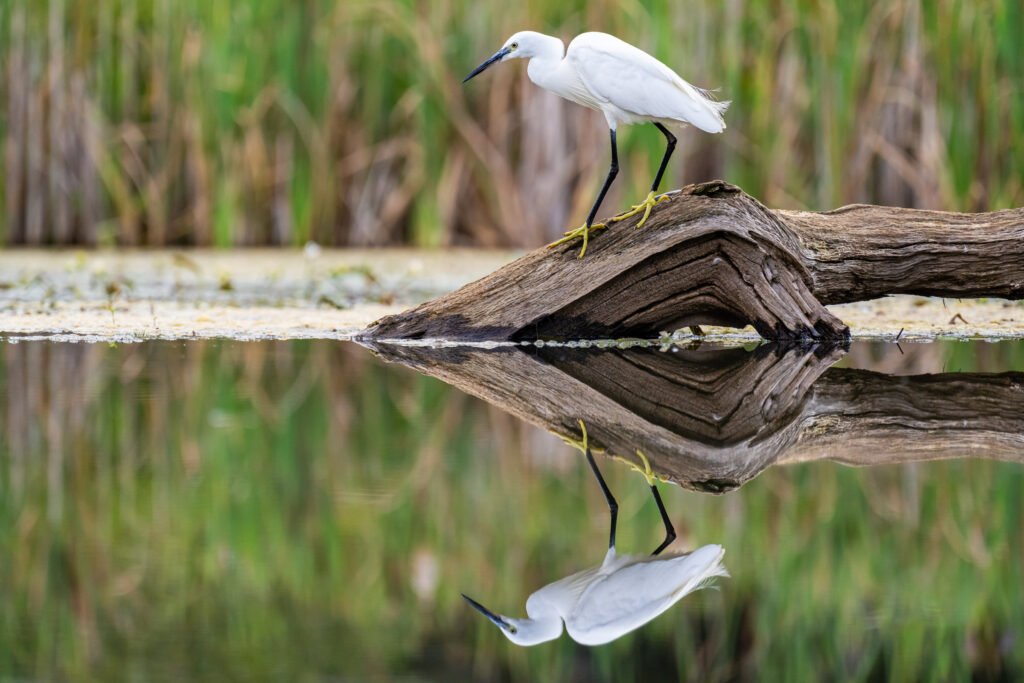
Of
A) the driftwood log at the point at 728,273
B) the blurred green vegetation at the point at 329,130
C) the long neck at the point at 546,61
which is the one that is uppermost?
the blurred green vegetation at the point at 329,130

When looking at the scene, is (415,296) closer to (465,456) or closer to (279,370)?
(279,370)

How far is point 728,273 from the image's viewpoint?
4293mm

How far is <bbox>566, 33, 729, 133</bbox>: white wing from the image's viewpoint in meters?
4.04

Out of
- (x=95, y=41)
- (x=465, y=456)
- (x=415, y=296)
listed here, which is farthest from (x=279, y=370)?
(x=95, y=41)

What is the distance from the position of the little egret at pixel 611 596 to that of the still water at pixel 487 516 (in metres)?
0.02

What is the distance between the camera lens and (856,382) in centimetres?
374

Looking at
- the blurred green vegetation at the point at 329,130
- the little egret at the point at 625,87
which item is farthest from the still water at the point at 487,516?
the blurred green vegetation at the point at 329,130

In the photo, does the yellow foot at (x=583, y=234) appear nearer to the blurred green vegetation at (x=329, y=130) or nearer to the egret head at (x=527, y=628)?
the egret head at (x=527, y=628)

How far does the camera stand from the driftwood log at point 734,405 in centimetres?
275

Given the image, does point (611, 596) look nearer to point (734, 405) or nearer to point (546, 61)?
point (734, 405)

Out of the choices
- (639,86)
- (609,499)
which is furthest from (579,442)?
(639,86)

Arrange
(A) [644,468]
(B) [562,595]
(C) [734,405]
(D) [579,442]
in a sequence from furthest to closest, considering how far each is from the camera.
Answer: (C) [734,405], (D) [579,442], (A) [644,468], (B) [562,595]

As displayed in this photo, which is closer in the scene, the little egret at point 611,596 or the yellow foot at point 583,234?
the little egret at point 611,596

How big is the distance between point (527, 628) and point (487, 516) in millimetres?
561
